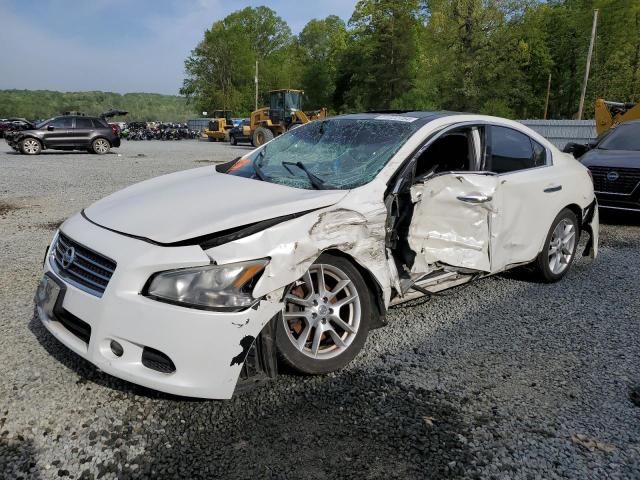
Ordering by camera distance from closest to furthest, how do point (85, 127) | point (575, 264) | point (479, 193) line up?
point (479, 193)
point (575, 264)
point (85, 127)

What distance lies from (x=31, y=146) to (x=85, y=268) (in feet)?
64.8

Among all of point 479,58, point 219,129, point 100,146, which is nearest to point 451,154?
point 100,146

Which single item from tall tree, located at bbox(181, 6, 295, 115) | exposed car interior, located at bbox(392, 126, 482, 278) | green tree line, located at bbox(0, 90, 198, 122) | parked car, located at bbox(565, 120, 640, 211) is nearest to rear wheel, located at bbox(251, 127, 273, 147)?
parked car, located at bbox(565, 120, 640, 211)

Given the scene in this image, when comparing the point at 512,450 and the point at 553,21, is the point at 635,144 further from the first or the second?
the point at 553,21

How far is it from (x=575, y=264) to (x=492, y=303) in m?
1.88

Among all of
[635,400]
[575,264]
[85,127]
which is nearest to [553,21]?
[85,127]

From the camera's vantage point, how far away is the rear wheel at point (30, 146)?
62.6 feet

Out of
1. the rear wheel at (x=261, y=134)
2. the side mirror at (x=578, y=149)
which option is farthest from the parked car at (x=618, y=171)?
the rear wheel at (x=261, y=134)

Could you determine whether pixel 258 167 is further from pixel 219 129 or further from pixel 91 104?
pixel 91 104

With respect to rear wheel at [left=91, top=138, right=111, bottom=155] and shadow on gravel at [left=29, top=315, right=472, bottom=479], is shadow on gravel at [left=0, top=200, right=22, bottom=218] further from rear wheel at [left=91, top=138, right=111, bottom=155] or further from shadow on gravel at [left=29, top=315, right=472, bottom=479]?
rear wheel at [left=91, top=138, right=111, bottom=155]

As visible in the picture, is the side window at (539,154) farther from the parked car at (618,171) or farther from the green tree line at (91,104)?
the green tree line at (91,104)

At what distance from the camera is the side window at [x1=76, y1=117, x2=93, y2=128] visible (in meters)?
19.9

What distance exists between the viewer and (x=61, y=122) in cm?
1961

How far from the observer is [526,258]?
4277 millimetres
